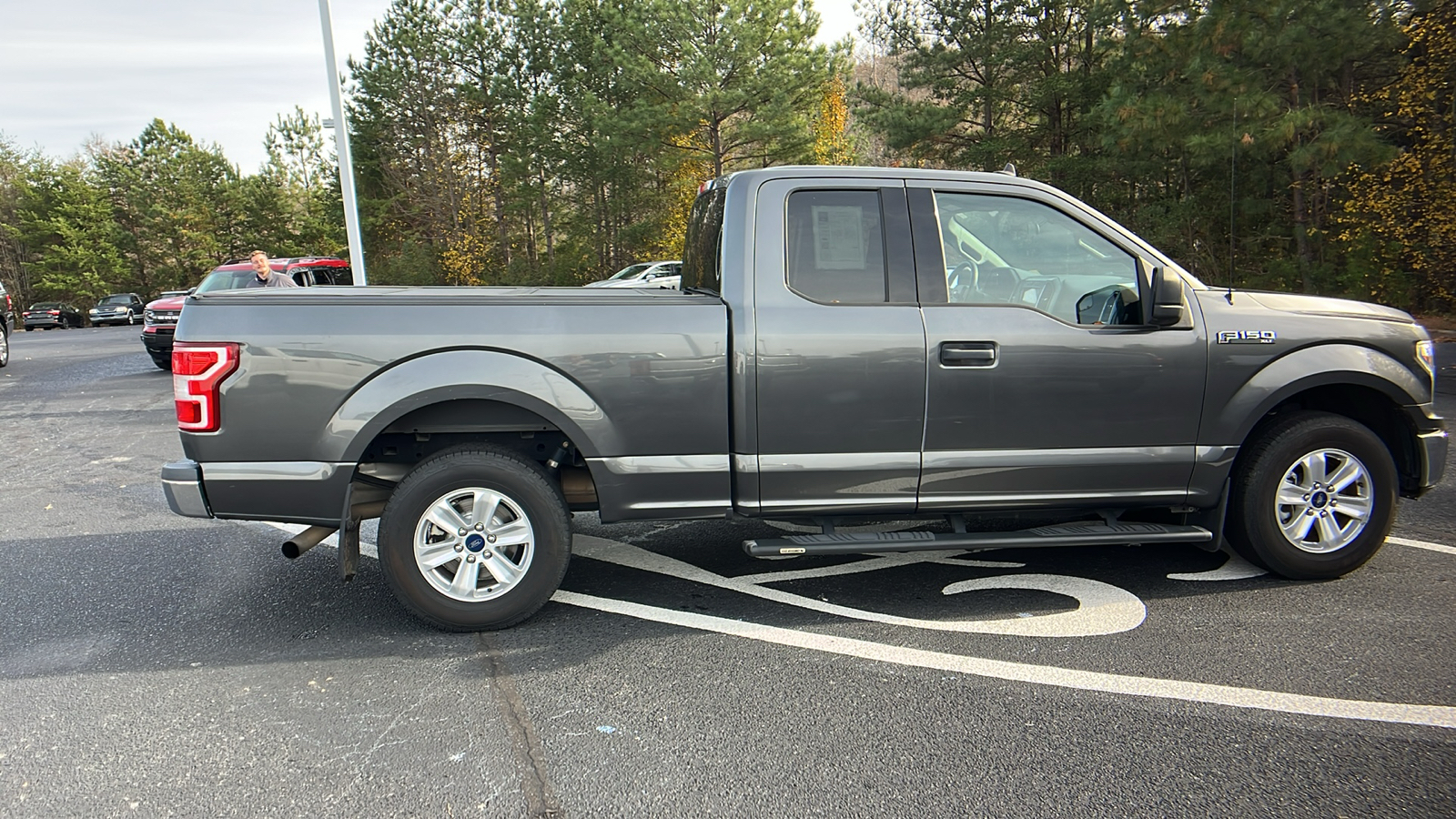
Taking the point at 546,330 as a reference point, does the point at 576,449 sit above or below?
below

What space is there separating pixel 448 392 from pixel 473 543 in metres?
0.68

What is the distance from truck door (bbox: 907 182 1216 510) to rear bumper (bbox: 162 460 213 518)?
316cm

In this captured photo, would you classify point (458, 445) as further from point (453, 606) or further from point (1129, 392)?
point (1129, 392)

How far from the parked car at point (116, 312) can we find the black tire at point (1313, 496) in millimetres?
47109

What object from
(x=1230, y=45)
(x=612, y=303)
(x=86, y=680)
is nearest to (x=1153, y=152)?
(x=1230, y=45)

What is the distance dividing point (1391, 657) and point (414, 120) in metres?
41.4

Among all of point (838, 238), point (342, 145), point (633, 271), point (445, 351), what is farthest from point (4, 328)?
point (838, 238)

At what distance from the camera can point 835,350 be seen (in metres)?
3.75

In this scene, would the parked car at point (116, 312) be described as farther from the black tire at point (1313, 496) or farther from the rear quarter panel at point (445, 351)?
the black tire at point (1313, 496)

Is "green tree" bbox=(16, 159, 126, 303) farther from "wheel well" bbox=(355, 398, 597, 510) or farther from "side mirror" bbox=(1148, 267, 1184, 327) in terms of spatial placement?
"side mirror" bbox=(1148, 267, 1184, 327)

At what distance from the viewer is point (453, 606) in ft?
12.3

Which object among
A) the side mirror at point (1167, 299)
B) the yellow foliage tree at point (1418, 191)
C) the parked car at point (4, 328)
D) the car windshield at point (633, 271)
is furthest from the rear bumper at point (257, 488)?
the car windshield at point (633, 271)

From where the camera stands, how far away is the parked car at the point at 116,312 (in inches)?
1565

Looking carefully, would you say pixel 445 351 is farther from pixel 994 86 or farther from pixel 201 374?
pixel 994 86
